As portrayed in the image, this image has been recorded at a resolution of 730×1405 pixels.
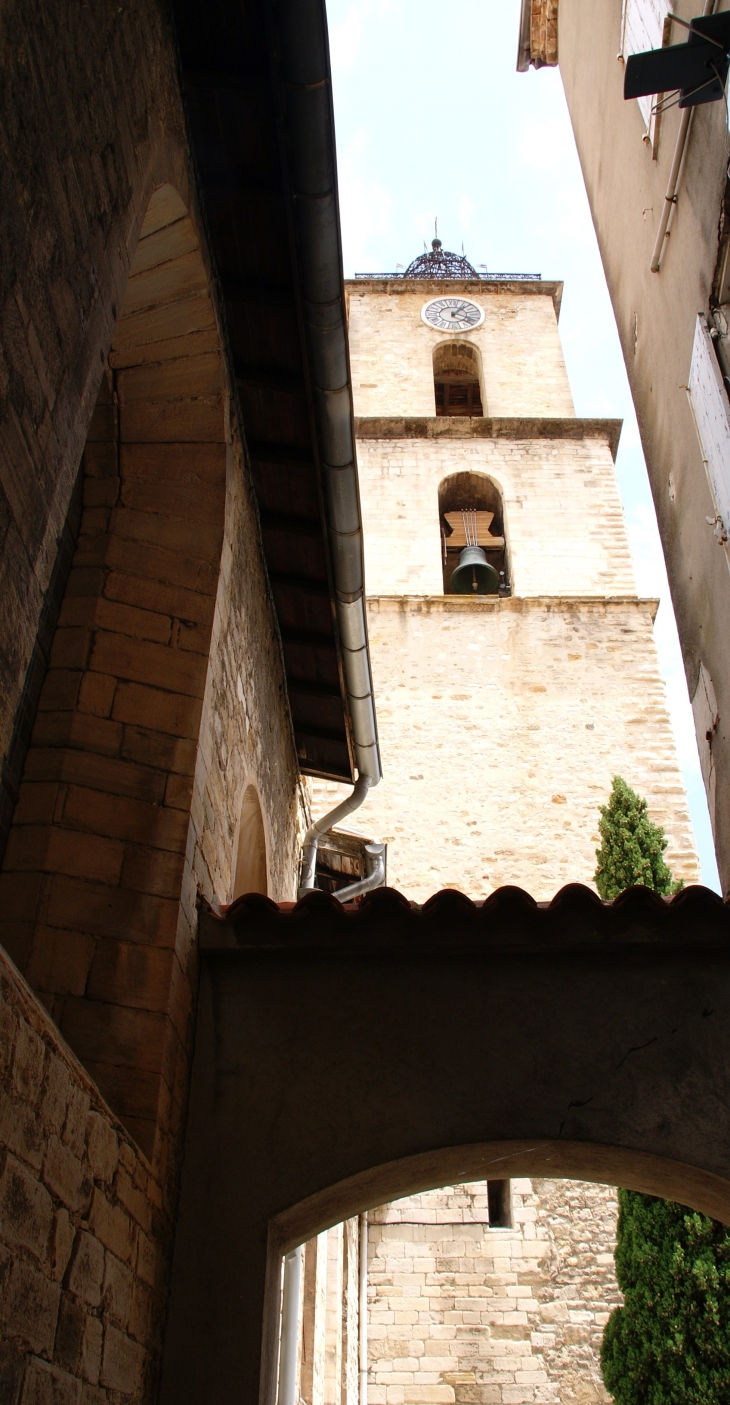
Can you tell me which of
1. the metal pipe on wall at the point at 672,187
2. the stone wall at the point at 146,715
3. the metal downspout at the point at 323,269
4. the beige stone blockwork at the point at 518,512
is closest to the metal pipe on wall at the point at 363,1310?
the metal downspout at the point at 323,269

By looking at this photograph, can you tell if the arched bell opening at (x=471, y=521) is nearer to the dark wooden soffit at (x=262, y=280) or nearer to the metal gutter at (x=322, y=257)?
the dark wooden soffit at (x=262, y=280)

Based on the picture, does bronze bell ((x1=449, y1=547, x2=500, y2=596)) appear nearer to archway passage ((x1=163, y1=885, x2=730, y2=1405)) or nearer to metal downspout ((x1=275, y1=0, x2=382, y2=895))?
metal downspout ((x1=275, y1=0, x2=382, y2=895))

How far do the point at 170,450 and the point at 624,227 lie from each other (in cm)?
470

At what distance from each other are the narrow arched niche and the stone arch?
159 centimetres

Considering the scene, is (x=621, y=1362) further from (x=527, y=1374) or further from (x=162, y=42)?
(x=162, y=42)

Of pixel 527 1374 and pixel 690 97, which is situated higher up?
pixel 690 97

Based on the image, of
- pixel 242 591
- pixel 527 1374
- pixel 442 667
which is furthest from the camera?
pixel 442 667

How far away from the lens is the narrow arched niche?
558 centimetres

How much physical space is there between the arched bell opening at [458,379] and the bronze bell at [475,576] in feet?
20.7

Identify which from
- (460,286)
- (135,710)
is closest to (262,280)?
(135,710)

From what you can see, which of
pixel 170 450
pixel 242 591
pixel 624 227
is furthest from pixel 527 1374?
pixel 624 227

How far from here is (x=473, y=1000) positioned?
373cm

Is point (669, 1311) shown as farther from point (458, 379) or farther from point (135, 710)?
point (458, 379)

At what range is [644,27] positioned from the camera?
5973 millimetres
